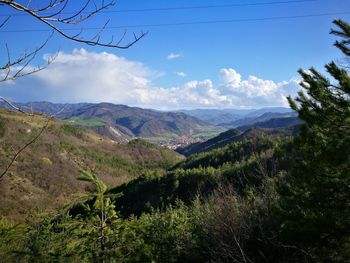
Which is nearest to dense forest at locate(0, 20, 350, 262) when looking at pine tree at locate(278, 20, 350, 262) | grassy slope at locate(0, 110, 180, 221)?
pine tree at locate(278, 20, 350, 262)

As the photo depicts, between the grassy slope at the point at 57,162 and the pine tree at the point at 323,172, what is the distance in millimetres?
59033

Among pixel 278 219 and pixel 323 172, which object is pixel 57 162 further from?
pixel 323 172

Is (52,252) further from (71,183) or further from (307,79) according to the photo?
(71,183)

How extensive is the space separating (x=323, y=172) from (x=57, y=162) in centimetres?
12688

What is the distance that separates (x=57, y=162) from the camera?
12812 cm

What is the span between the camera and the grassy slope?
318ft

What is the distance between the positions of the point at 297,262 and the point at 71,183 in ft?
367

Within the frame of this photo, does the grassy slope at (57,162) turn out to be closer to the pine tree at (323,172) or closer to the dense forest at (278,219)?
the dense forest at (278,219)

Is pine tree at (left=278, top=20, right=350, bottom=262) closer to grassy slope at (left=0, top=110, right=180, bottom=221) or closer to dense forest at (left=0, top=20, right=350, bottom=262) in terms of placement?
dense forest at (left=0, top=20, right=350, bottom=262)

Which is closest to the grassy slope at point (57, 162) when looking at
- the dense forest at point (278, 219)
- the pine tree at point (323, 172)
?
the dense forest at point (278, 219)

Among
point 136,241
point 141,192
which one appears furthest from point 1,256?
point 141,192

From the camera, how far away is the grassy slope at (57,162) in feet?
318

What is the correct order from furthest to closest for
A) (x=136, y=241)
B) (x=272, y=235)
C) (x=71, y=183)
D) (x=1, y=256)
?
1. (x=71, y=183)
2. (x=272, y=235)
3. (x=136, y=241)
4. (x=1, y=256)

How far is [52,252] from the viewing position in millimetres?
8125
